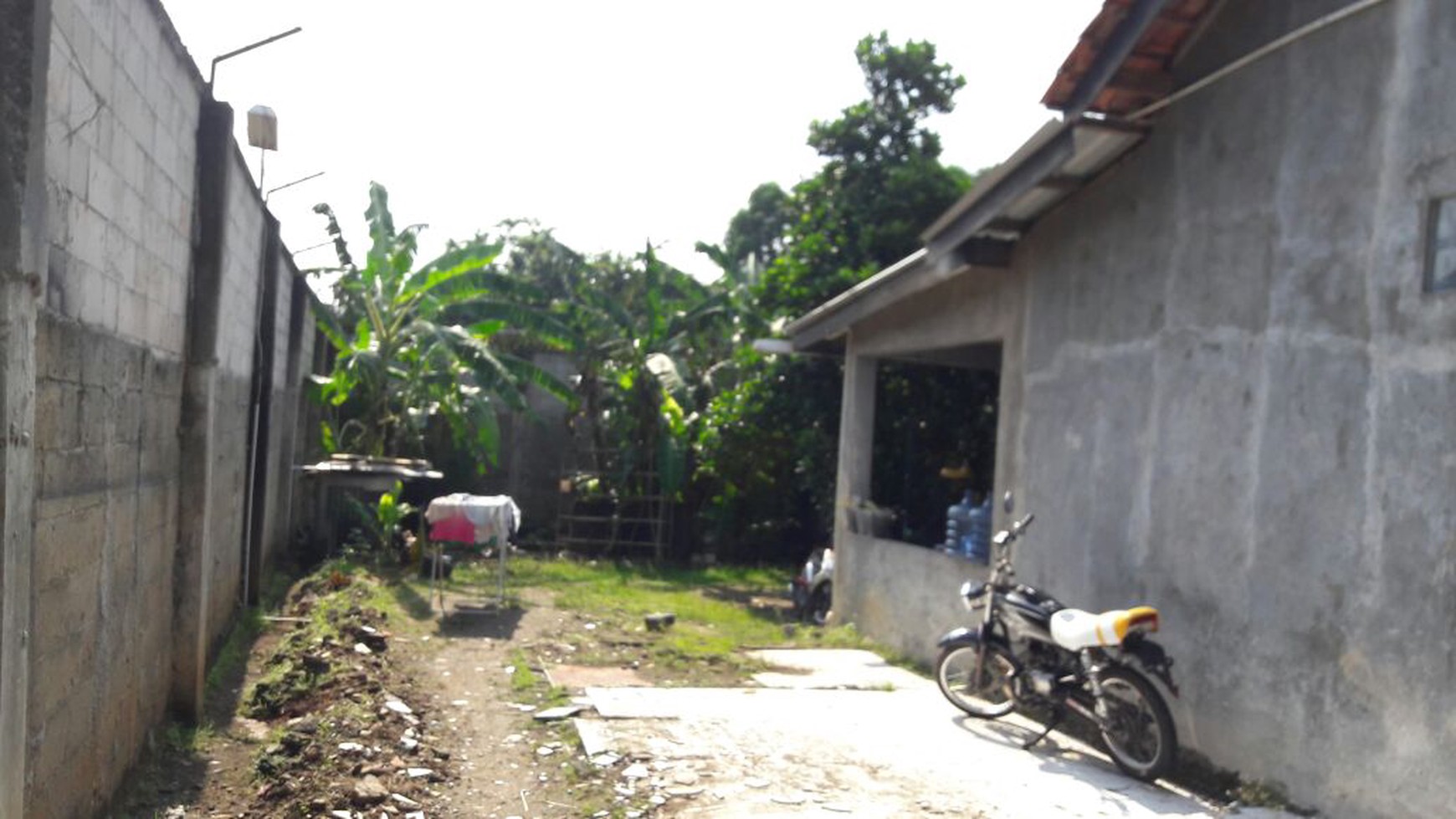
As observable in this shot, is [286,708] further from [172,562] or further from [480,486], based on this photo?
[480,486]

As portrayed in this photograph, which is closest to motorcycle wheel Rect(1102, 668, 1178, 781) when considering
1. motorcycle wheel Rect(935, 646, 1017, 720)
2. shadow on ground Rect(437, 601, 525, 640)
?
motorcycle wheel Rect(935, 646, 1017, 720)

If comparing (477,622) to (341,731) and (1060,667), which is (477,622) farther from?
(1060,667)

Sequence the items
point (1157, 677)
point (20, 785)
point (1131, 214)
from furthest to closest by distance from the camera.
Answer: point (1131, 214), point (1157, 677), point (20, 785)

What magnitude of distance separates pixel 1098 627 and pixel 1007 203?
2.90m

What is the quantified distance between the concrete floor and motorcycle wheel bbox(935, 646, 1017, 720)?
115 millimetres

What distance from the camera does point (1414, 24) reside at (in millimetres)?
5586

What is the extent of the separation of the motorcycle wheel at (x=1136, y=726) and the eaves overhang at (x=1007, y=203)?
298cm

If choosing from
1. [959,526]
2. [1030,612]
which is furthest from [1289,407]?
[959,526]

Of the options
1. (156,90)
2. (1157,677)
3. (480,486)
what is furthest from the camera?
(480,486)

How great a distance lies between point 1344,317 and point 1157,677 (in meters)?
2.13

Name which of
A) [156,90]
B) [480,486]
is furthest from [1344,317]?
[480,486]

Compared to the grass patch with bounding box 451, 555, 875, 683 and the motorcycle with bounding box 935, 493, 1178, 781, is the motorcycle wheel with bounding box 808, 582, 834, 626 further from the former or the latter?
the motorcycle with bounding box 935, 493, 1178, 781

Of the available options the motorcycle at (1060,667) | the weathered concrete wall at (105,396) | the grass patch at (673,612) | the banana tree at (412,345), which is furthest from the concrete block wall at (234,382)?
the motorcycle at (1060,667)

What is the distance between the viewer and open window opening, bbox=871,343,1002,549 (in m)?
13.5
